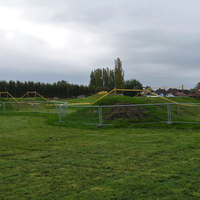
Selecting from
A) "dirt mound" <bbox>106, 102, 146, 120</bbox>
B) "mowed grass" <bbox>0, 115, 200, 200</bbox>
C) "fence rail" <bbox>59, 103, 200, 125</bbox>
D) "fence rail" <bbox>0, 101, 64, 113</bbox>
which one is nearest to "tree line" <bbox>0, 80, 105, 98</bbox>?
"fence rail" <bbox>0, 101, 64, 113</bbox>

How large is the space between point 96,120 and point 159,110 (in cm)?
359

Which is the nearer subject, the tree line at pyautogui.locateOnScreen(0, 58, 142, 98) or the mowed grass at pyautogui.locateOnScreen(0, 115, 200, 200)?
the mowed grass at pyautogui.locateOnScreen(0, 115, 200, 200)

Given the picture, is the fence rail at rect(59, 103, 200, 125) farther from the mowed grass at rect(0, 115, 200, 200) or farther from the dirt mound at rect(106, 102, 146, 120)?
the mowed grass at rect(0, 115, 200, 200)

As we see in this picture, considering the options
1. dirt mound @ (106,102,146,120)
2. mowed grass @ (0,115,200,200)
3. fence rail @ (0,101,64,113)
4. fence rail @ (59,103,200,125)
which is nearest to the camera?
mowed grass @ (0,115,200,200)

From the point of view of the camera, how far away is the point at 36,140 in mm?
8578

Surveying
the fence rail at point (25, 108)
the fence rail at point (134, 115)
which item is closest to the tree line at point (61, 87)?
the fence rail at point (25, 108)

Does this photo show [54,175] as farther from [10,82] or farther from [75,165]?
[10,82]

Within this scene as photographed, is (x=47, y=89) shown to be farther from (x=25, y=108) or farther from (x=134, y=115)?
(x=134, y=115)

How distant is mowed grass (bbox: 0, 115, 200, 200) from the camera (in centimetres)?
347

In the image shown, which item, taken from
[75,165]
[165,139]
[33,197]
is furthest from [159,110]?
[33,197]

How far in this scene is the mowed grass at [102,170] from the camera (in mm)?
3469

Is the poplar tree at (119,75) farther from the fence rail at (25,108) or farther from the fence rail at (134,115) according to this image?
the fence rail at (134,115)

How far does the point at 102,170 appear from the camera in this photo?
4.61 meters

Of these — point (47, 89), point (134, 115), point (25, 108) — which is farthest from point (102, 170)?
point (47, 89)
